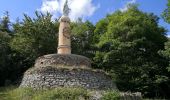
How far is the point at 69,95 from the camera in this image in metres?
21.0

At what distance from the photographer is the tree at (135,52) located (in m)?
33.5

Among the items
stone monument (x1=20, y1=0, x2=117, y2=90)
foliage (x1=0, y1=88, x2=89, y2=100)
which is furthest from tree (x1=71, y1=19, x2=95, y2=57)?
foliage (x1=0, y1=88, x2=89, y2=100)

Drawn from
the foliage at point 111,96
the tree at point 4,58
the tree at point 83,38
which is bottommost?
the foliage at point 111,96

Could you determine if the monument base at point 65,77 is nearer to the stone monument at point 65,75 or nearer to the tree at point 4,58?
the stone monument at point 65,75

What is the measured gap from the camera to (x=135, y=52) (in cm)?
3588

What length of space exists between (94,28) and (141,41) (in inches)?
399

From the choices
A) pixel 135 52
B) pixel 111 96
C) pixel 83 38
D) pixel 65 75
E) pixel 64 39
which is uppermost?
pixel 83 38

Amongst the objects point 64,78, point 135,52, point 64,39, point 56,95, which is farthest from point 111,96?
point 135,52

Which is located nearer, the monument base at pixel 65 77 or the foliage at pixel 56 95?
the foliage at pixel 56 95

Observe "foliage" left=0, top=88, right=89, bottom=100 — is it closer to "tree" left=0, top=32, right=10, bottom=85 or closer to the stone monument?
the stone monument

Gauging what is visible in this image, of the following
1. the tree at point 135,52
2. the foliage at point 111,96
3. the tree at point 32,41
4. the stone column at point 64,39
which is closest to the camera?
the foliage at point 111,96

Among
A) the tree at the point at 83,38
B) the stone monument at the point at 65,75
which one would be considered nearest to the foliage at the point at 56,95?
the stone monument at the point at 65,75

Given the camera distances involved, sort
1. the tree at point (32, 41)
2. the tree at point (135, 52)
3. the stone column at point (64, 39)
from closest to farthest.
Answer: the stone column at point (64, 39) < the tree at point (135, 52) < the tree at point (32, 41)

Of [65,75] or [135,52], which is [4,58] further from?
[135,52]
